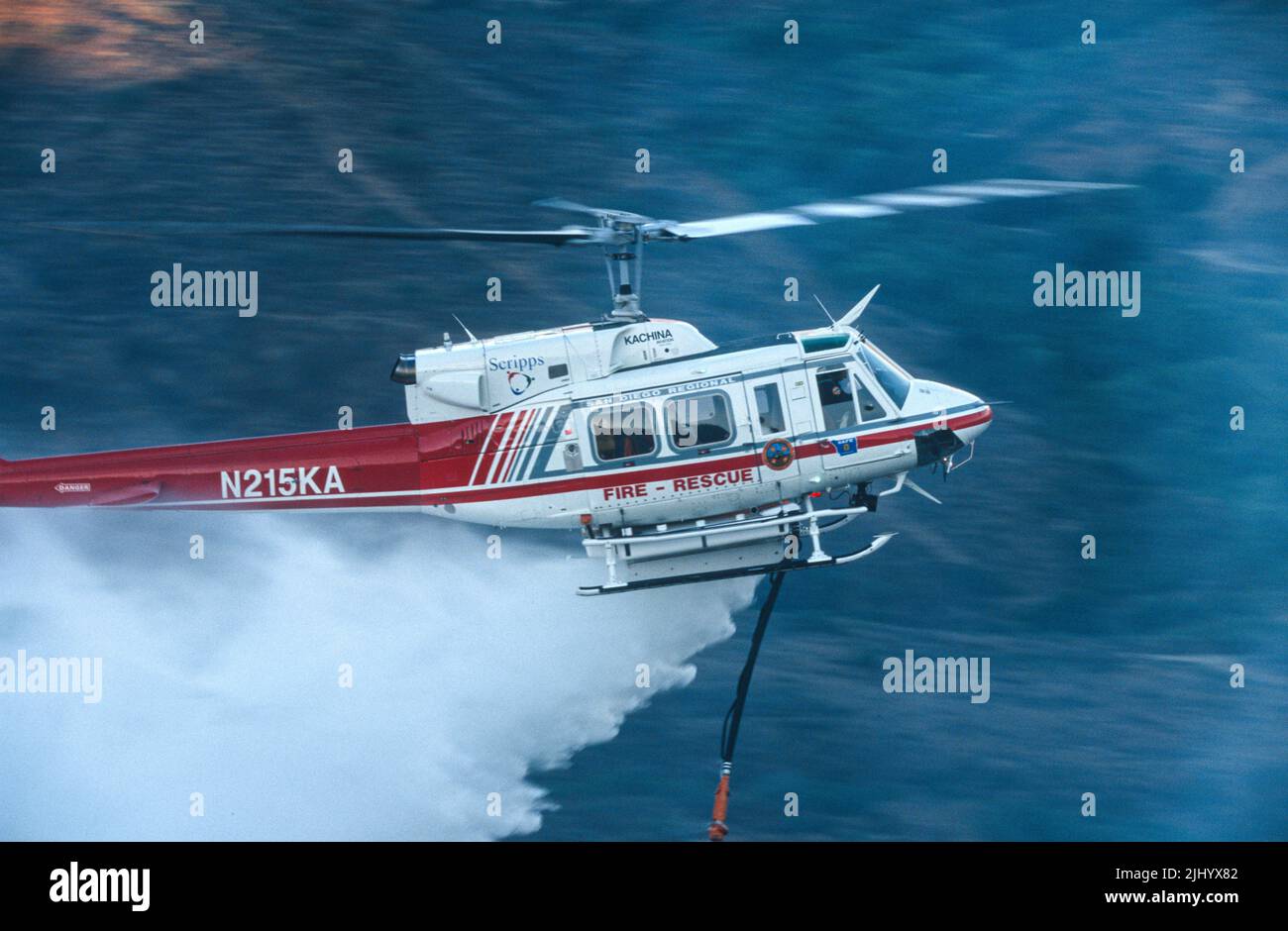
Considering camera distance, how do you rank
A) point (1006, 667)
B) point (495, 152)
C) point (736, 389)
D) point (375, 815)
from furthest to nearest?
point (495, 152) → point (1006, 667) → point (375, 815) → point (736, 389)

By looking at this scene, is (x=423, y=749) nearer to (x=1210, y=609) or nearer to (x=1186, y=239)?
(x=1210, y=609)

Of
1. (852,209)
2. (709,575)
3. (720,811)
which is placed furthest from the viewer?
(720,811)

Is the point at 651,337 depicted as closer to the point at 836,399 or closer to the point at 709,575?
the point at 836,399

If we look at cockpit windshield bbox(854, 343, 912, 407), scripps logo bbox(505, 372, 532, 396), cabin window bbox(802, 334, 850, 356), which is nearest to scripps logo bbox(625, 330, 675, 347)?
scripps logo bbox(505, 372, 532, 396)

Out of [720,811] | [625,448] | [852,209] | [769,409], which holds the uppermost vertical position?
[852,209]

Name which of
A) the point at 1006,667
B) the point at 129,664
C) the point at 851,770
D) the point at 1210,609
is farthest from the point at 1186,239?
the point at 129,664

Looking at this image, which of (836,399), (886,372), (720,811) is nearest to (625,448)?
(836,399)

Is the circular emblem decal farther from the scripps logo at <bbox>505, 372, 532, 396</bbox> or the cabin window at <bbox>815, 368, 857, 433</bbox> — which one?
the scripps logo at <bbox>505, 372, 532, 396</bbox>
